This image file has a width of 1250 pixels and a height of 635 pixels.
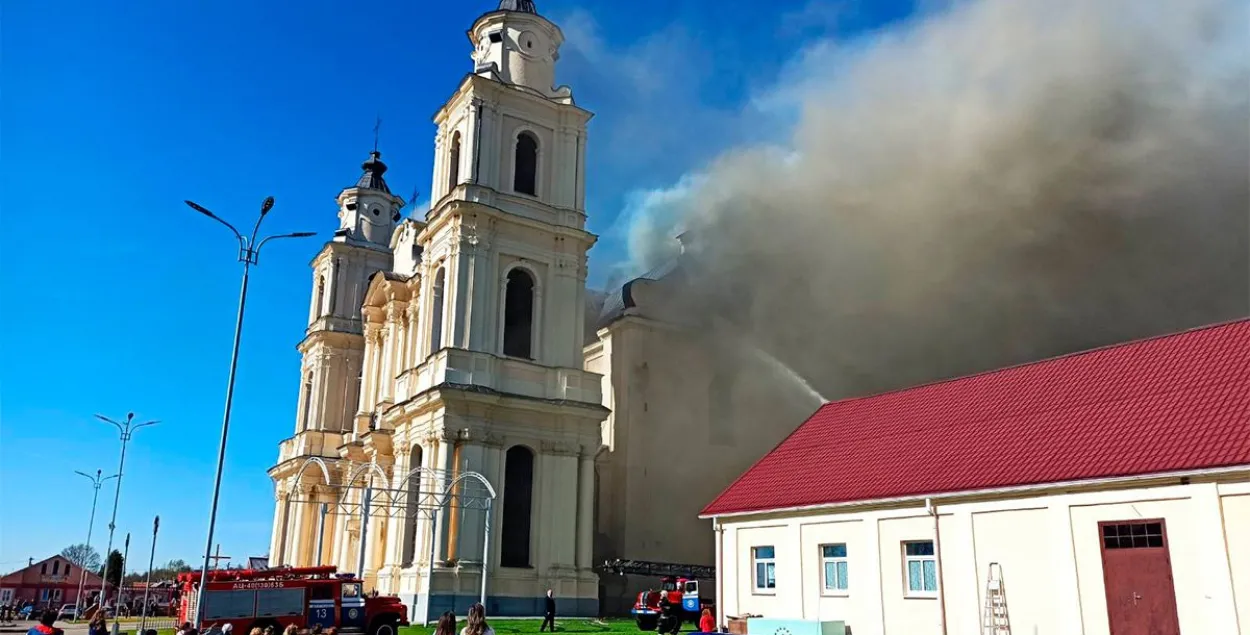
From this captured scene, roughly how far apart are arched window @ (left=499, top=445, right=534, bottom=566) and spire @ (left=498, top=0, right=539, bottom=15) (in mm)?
18419

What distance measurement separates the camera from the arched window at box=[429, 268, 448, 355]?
121 ft

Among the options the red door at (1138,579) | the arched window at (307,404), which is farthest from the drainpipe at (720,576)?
the arched window at (307,404)

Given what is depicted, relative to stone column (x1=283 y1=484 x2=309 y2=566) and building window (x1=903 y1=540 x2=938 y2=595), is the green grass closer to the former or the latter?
building window (x1=903 y1=540 x2=938 y2=595)

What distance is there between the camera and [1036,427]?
20.8m

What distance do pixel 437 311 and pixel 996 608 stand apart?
78.6 feet

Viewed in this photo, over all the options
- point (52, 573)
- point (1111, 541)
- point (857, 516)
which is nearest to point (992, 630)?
point (1111, 541)

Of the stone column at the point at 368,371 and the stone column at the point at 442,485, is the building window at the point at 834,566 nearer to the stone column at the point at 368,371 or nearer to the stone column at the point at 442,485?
the stone column at the point at 442,485

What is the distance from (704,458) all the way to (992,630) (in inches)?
1001

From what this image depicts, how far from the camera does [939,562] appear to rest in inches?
798

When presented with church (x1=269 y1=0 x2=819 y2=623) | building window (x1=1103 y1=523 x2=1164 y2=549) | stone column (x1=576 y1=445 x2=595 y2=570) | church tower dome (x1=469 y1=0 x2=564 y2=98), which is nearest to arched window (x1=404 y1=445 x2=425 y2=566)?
church (x1=269 y1=0 x2=819 y2=623)

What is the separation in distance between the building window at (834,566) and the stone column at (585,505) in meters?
14.0

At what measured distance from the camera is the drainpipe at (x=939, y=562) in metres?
20.0

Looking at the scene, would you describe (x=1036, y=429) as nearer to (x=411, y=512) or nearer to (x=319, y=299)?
(x=411, y=512)

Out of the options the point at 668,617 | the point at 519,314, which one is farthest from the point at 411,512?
the point at 668,617
